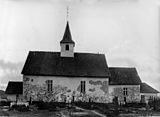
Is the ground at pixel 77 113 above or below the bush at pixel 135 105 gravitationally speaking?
below

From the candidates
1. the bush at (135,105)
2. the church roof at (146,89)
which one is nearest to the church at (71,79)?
the bush at (135,105)

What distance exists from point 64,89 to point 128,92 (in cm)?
1031

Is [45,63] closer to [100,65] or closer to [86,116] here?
[100,65]

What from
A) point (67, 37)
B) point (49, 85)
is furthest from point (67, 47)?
point (49, 85)

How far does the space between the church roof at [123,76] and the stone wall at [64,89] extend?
2.80m

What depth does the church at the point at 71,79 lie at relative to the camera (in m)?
43.6

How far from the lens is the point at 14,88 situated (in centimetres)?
4578

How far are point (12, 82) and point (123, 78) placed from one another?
57.1 ft

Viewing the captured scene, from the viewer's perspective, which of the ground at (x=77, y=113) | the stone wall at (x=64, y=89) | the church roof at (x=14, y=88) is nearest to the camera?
the ground at (x=77, y=113)

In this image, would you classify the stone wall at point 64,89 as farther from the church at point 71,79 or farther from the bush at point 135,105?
the bush at point 135,105

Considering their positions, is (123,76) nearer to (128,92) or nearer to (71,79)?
(128,92)

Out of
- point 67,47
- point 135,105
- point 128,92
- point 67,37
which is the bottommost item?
point 135,105

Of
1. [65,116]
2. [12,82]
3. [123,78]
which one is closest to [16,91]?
[12,82]

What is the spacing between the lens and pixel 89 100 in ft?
146
